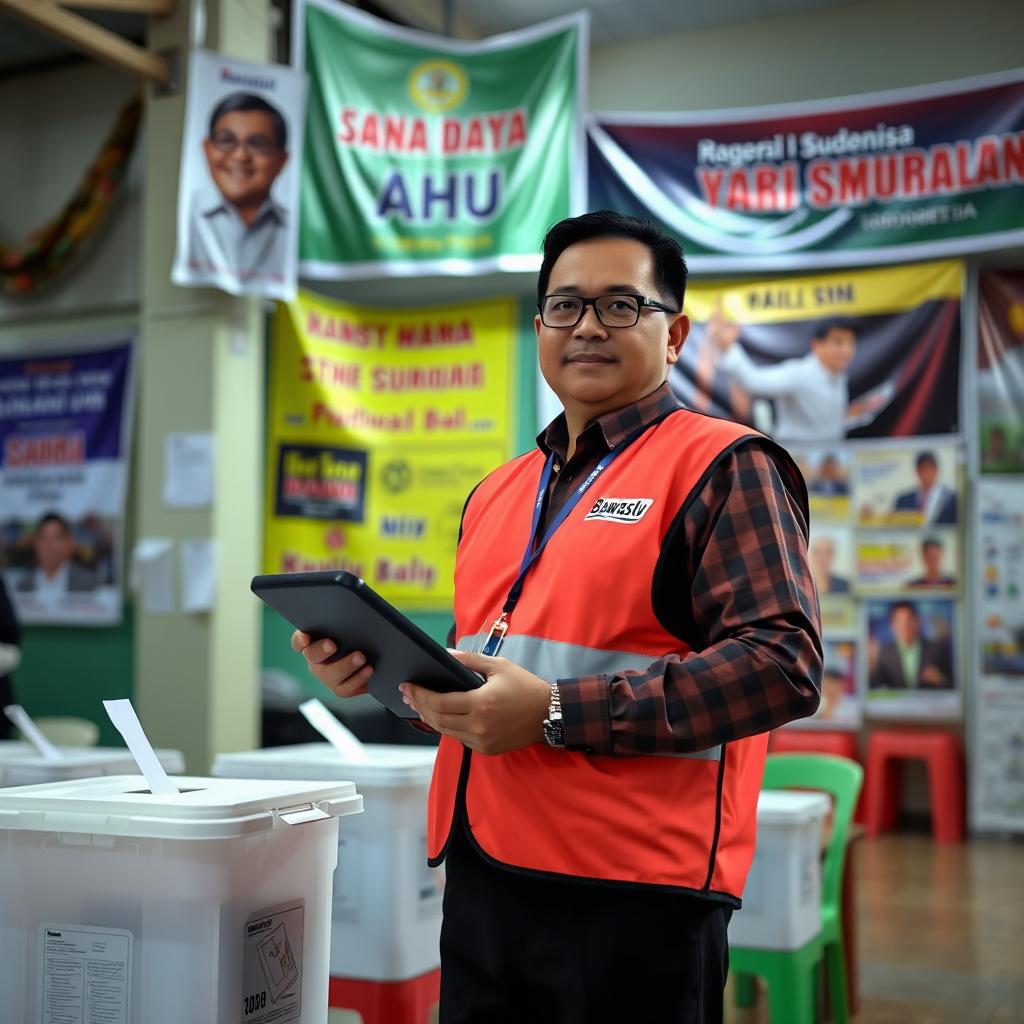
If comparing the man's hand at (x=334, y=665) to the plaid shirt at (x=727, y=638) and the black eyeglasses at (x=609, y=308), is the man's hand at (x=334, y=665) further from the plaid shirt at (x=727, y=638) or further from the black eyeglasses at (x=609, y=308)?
the black eyeglasses at (x=609, y=308)

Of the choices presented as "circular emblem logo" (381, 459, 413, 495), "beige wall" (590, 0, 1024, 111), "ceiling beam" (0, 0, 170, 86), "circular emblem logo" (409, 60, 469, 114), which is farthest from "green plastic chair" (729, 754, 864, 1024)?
"beige wall" (590, 0, 1024, 111)

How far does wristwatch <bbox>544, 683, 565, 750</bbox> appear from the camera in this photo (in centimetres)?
125

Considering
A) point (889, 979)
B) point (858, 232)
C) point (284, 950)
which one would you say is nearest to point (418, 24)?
point (858, 232)

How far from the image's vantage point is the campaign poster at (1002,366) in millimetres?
6656

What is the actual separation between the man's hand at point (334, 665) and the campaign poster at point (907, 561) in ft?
19.7

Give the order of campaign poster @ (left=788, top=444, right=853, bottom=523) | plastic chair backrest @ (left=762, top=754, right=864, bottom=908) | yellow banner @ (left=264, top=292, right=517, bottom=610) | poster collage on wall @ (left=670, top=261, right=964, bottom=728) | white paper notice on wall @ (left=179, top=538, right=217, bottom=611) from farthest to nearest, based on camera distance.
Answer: yellow banner @ (left=264, top=292, right=517, bottom=610) < campaign poster @ (left=788, top=444, right=853, bottom=523) < poster collage on wall @ (left=670, top=261, right=964, bottom=728) < white paper notice on wall @ (left=179, top=538, right=217, bottom=611) < plastic chair backrest @ (left=762, top=754, right=864, bottom=908)

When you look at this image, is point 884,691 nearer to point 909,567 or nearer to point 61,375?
point 909,567

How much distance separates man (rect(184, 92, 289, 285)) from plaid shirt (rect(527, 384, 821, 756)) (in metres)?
4.23

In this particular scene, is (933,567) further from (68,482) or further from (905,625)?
(68,482)

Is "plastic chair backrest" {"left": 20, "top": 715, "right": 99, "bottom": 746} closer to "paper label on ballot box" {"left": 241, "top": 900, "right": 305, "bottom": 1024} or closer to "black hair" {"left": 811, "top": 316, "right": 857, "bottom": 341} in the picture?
"paper label on ballot box" {"left": 241, "top": 900, "right": 305, "bottom": 1024}

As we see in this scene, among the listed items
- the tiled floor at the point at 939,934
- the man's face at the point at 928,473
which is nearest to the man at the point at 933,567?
the man's face at the point at 928,473

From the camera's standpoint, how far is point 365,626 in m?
1.28

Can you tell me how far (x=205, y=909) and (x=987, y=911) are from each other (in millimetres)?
4161

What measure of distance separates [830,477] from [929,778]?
1.78 m
